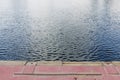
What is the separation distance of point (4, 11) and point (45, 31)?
69.8 feet

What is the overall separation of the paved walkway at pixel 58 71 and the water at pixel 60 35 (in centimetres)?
863

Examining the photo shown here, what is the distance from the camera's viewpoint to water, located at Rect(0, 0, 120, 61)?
30.3 m

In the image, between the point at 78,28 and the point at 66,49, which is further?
the point at 78,28

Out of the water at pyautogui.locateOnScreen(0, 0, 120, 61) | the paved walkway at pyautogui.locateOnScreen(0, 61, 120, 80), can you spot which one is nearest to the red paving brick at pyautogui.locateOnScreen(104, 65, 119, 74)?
the paved walkway at pyautogui.locateOnScreen(0, 61, 120, 80)

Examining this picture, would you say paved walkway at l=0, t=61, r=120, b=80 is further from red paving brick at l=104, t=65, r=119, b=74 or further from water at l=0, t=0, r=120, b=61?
water at l=0, t=0, r=120, b=61

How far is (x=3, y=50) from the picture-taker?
3155 centimetres

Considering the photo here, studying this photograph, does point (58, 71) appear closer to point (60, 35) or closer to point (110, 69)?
point (110, 69)

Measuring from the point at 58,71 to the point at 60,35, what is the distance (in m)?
18.8

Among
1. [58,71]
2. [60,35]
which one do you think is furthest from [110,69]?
[60,35]

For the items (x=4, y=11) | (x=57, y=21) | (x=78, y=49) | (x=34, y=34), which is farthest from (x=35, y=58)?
(x=4, y=11)

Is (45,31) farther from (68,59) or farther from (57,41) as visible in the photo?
(68,59)

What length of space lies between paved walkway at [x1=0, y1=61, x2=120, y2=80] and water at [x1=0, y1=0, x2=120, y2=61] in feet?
28.3

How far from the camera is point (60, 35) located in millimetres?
37781

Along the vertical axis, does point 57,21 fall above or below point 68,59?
above
